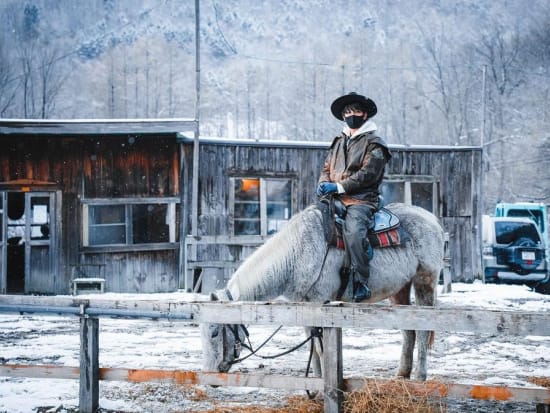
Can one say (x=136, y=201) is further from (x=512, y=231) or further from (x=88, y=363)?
(x=512, y=231)

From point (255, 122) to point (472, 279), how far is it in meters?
50.8

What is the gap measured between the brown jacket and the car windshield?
10.3 metres

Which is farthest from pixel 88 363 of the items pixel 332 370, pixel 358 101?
pixel 358 101

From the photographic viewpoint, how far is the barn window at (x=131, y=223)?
12.5 meters

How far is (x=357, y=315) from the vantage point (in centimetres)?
345

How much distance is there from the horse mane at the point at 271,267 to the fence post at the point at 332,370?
989mm

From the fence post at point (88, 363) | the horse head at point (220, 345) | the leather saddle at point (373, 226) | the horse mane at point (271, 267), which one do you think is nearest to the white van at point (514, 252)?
the leather saddle at point (373, 226)

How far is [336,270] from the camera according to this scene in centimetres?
458

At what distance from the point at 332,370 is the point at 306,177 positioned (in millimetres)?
10306

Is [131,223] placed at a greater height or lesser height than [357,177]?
lesser

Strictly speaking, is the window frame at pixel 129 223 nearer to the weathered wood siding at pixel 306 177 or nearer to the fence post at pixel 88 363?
the weathered wood siding at pixel 306 177

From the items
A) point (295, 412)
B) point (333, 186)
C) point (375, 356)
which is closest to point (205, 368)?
point (295, 412)

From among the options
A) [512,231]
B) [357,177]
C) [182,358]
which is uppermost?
[357,177]

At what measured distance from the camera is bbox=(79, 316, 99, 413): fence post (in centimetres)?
387
